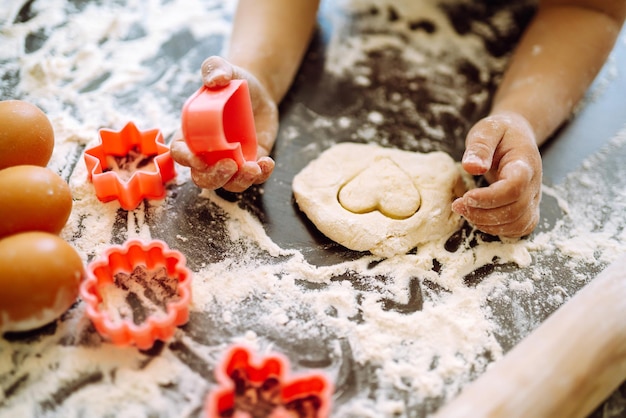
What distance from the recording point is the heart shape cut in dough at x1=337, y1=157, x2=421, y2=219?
1.00 m

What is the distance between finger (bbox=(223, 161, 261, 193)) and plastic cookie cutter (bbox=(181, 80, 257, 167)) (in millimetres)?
12

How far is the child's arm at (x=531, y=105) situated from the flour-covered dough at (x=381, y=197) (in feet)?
0.21

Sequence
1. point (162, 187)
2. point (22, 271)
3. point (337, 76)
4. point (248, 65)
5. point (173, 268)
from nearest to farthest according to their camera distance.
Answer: point (22, 271) → point (173, 268) → point (162, 187) → point (248, 65) → point (337, 76)

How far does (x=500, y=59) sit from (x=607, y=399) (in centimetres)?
81

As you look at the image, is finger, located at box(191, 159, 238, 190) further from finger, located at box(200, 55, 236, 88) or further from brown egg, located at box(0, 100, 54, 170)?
brown egg, located at box(0, 100, 54, 170)

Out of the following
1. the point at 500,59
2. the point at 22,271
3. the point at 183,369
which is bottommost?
the point at 183,369

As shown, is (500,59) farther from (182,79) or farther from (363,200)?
(182,79)

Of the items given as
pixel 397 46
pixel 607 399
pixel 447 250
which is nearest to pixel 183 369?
pixel 447 250

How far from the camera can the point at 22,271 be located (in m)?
0.77

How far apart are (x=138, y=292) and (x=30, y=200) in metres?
0.20

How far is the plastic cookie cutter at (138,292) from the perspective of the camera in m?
0.83

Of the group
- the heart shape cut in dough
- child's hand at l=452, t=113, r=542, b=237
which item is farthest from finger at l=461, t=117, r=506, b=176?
the heart shape cut in dough

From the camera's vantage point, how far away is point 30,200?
832mm

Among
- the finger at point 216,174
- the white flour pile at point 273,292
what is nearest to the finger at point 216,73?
the finger at point 216,174
